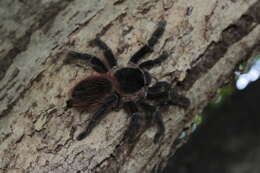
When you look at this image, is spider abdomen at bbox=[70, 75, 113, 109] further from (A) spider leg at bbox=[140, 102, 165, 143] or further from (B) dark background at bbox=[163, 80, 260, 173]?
(B) dark background at bbox=[163, 80, 260, 173]

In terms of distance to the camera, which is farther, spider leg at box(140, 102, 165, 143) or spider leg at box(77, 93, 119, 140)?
spider leg at box(140, 102, 165, 143)

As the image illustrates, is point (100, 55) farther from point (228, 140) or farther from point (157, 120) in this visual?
point (228, 140)

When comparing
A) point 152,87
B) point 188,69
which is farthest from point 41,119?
point 188,69

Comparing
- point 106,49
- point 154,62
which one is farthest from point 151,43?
point 106,49

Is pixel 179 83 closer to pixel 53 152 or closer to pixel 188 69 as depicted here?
pixel 188 69

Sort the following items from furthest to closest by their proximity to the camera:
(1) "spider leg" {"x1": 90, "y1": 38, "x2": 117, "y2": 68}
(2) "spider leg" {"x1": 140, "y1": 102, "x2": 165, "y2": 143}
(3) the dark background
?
(3) the dark background < (1) "spider leg" {"x1": 90, "y1": 38, "x2": 117, "y2": 68} < (2) "spider leg" {"x1": 140, "y1": 102, "x2": 165, "y2": 143}

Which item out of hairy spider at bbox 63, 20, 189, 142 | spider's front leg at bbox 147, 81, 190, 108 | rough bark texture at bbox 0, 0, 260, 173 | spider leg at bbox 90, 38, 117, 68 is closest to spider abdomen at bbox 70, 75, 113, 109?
hairy spider at bbox 63, 20, 189, 142
